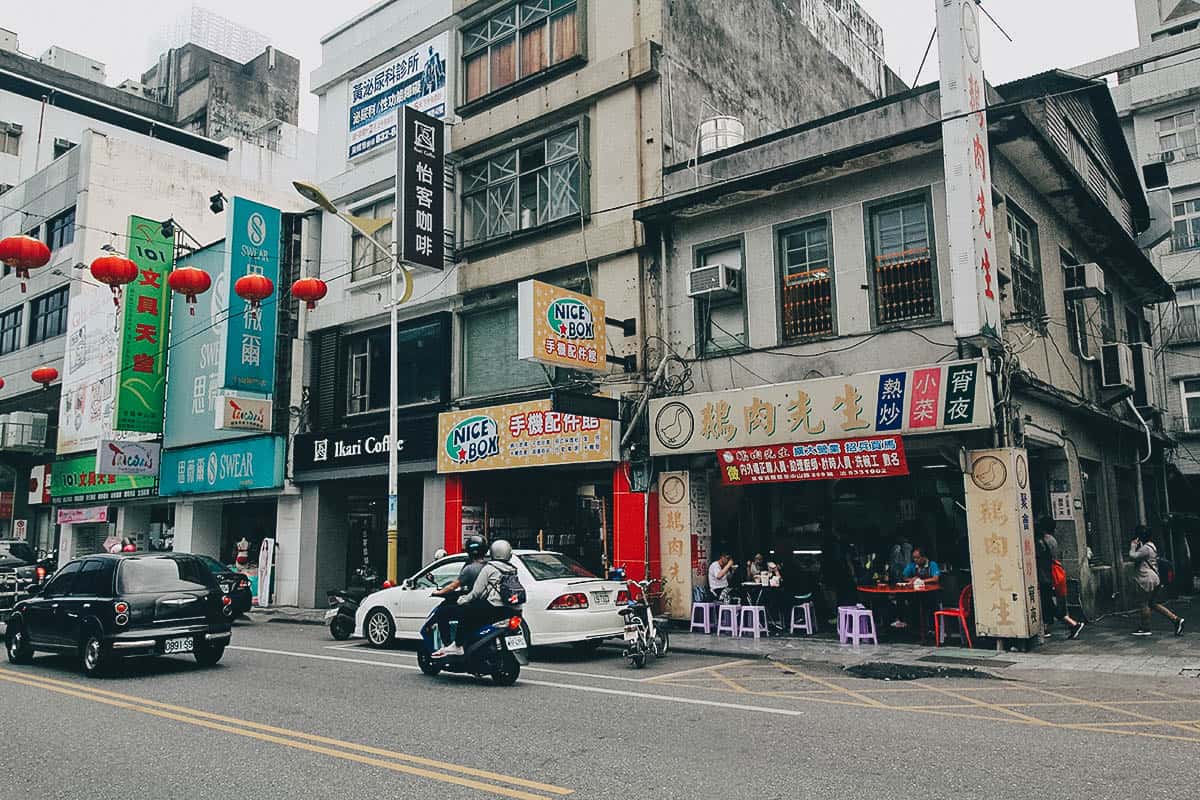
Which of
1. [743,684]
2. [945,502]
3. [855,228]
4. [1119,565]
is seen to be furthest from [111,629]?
[1119,565]

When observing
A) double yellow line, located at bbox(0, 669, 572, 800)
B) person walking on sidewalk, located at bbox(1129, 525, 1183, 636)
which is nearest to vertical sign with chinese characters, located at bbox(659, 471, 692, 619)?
person walking on sidewalk, located at bbox(1129, 525, 1183, 636)

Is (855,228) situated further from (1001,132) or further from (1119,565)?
(1119,565)

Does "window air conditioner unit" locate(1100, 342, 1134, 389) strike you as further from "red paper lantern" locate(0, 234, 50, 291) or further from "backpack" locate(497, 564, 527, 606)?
"red paper lantern" locate(0, 234, 50, 291)

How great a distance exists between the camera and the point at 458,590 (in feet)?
34.5

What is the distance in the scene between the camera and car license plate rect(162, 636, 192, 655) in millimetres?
11135

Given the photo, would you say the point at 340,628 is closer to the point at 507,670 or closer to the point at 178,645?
the point at 178,645

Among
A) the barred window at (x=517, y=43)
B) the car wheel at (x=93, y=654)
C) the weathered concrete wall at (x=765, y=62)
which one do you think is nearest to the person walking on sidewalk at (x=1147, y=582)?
the weathered concrete wall at (x=765, y=62)

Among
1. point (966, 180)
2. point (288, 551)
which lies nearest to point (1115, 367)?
point (966, 180)

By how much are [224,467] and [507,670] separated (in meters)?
17.0

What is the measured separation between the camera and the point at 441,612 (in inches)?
422

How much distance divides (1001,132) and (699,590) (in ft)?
28.8

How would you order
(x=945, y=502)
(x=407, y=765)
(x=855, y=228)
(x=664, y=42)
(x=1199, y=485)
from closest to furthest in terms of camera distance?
(x=407, y=765), (x=855, y=228), (x=945, y=502), (x=664, y=42), (x=1199, y=485)

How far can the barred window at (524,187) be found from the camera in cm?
1898

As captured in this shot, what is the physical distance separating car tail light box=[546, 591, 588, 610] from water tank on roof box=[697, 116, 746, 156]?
30.7 feet
